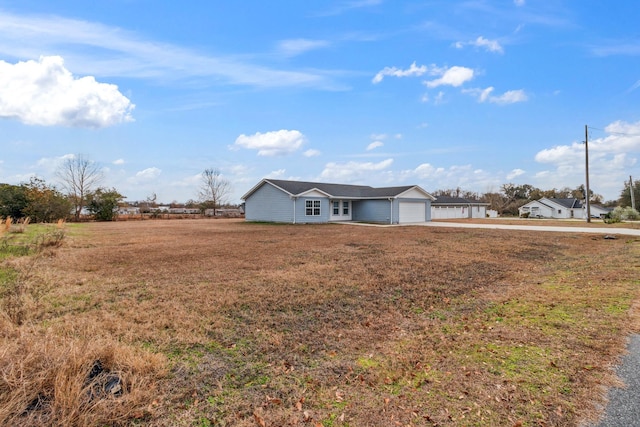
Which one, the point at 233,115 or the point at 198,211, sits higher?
the point at 233,115

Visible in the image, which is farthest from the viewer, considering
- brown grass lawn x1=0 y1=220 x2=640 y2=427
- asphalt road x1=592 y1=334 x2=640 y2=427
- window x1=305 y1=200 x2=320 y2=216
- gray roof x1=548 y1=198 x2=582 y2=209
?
gray roof x1=548 y1=198 x2=582 y2=209

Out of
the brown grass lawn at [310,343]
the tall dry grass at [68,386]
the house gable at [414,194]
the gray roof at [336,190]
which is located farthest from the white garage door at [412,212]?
the tall dry grass at [68,386]

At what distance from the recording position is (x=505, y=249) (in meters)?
12.5

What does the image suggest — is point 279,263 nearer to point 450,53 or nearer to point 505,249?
point 505,249

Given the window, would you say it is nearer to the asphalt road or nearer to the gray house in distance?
the gray house in distance

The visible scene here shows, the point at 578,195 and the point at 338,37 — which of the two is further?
the point at 578,195

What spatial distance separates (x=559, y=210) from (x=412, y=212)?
1455 inches

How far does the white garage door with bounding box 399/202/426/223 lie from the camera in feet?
96.2

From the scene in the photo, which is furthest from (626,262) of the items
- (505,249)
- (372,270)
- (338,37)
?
(338,37)

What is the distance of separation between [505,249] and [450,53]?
416 inches

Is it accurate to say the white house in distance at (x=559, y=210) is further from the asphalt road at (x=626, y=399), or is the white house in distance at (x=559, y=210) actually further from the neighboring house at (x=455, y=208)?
A: the asphalt road at (x=626, y=399)

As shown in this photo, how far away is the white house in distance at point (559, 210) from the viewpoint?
5084 centimetres

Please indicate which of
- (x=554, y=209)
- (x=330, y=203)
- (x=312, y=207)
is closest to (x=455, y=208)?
(x=330, y=203)

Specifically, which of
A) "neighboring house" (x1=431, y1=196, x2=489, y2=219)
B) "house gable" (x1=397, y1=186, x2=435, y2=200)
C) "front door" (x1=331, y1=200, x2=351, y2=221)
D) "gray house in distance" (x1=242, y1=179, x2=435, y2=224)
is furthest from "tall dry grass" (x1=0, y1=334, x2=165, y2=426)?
"neighboring house" (x1=431, y1=196, x2=489, y2=219)
